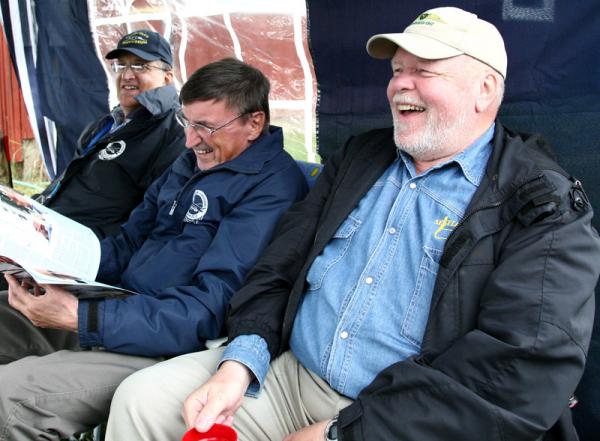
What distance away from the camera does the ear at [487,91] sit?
1.92 meters

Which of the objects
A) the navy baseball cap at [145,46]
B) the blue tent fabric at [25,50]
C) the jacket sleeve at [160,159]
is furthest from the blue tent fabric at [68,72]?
the jacket sleeve at [160,159]

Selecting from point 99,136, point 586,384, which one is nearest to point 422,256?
Result: point 586,384

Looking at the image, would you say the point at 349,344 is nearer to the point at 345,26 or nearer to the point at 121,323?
the point at 121,323

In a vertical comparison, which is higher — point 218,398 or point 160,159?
point 160,159

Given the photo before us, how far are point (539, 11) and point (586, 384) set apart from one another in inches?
51.4

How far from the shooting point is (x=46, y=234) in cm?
209

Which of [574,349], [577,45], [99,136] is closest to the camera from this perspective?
[574,349]

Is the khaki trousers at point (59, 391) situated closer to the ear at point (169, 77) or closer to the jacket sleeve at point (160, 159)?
the jacket sleeve at point (160, 159)

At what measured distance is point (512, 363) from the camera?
1.49m

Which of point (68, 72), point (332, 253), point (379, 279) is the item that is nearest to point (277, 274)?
point (332, 253)

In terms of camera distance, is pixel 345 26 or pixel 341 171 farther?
pixel 345 26

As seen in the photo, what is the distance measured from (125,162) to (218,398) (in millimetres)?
1763

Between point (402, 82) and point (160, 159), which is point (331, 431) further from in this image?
point (160, 159)

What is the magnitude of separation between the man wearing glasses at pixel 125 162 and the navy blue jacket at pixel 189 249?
42 cm
